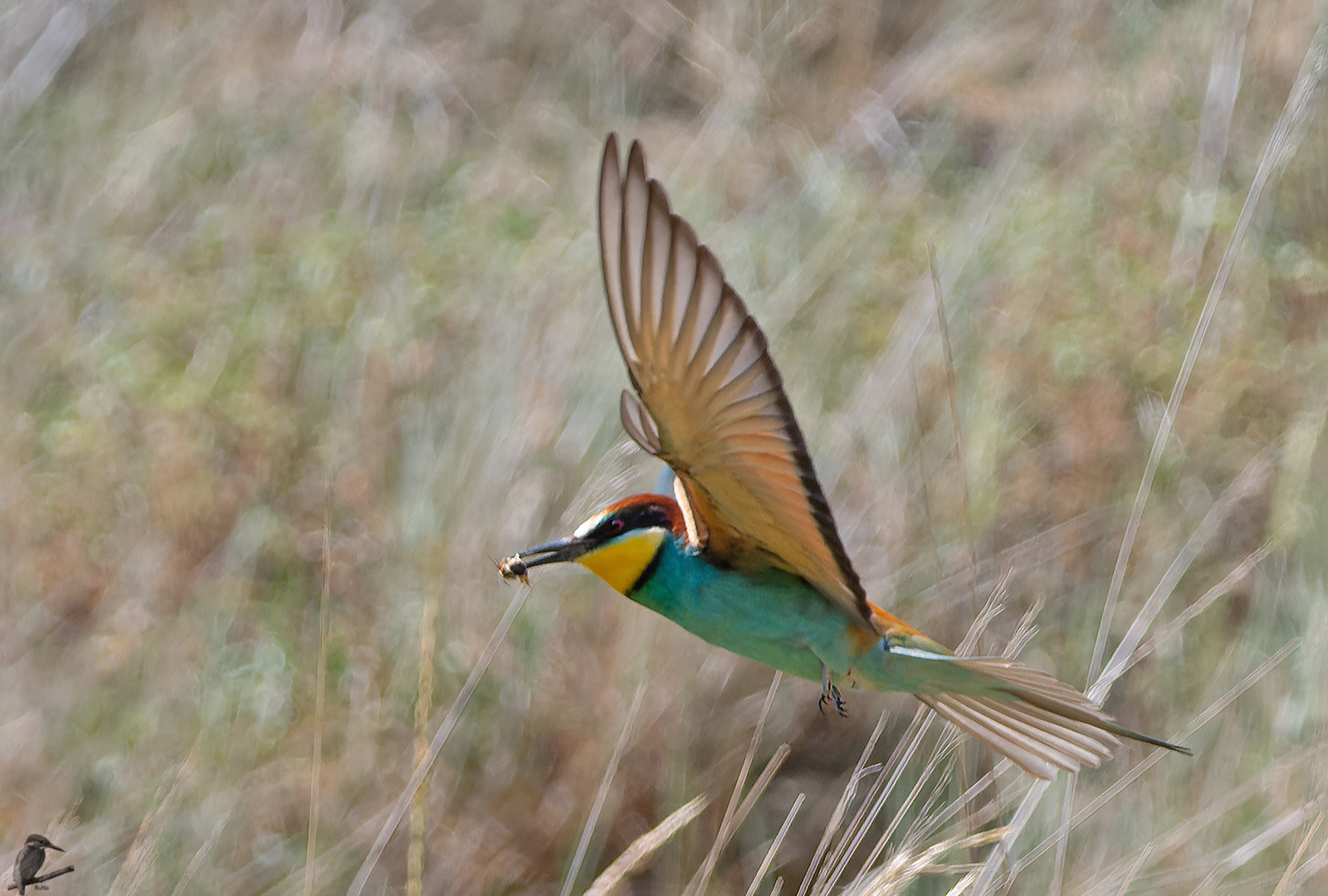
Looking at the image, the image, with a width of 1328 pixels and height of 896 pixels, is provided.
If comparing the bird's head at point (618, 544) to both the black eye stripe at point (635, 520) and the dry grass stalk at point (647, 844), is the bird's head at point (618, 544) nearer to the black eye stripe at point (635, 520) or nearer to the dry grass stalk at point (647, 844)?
the black eye stripe at point (635, 520)

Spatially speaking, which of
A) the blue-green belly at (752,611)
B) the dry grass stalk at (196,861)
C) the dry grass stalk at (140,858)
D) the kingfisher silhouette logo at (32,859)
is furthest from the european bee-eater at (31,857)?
the blue-green belly at (752,611)

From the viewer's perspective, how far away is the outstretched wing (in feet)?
3.23

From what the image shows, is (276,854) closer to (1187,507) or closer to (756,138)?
(1187,507)

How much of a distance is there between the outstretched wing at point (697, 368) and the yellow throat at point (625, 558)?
2.7 inches

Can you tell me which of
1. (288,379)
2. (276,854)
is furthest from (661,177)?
(276,854)

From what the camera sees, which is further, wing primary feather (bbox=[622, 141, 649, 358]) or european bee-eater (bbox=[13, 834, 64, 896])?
wing primary feather (bbox=[622, 141, 649, 358])

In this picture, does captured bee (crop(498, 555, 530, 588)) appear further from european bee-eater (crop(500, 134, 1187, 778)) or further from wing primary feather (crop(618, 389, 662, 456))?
wing primary feather (crop(618, 389, 662, 456))

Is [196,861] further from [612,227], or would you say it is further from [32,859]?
[612,227]

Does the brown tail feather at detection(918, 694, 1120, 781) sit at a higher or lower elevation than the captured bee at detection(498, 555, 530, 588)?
lower

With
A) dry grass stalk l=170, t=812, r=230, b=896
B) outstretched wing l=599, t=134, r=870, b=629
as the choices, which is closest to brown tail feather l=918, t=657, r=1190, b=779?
outstretched wing l=599, t=134, r=870, b=629

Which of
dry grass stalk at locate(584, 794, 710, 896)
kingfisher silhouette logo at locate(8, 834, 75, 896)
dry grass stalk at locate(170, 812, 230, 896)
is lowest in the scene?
dry grass stalk at locate(170, 812, 230, 896)

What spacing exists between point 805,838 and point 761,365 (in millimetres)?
1367

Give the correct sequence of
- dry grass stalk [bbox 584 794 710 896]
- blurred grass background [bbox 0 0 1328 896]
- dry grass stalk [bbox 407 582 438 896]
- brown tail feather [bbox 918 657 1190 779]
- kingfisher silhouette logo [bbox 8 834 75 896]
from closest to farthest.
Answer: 1. kingfisher silhouette logo [bbox 8 834 75 896]
2. dry grass stalk [bbox 584 794 710 896]
3. dry grass stalk [bbox 407 582 438 896]
4. brown tail feather [bbox 918 657 1190 779]
5. blurred grass background [bbox 0 0 1328 896]

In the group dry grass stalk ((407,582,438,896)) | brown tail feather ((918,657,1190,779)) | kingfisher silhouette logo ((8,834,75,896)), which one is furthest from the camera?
brown tail feather ((918,657,1190,779))
